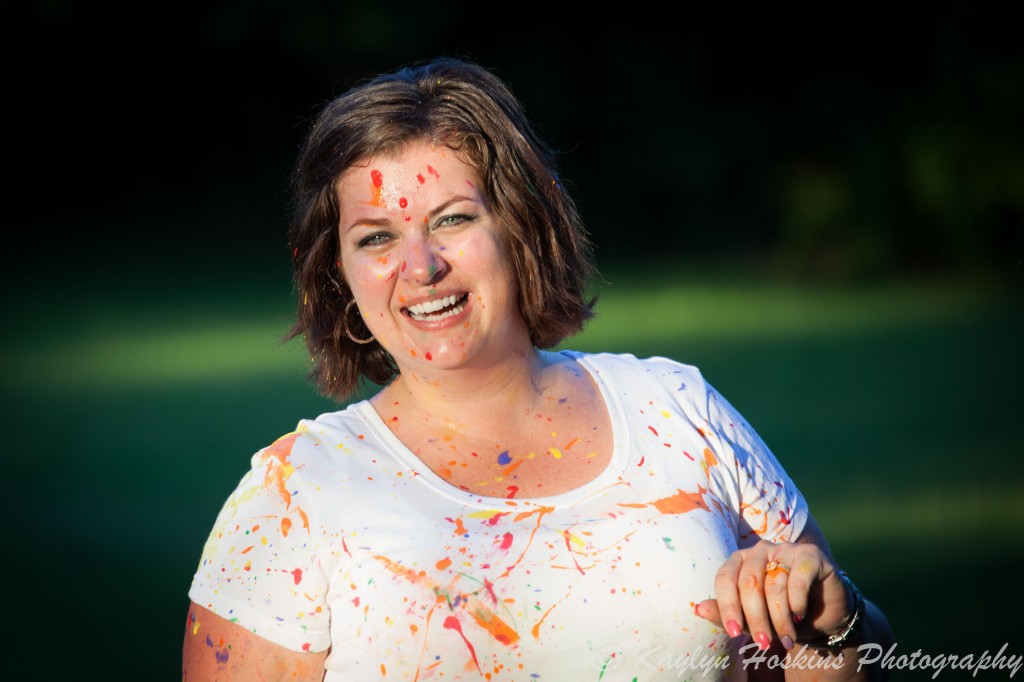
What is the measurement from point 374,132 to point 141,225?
10206 millimetres

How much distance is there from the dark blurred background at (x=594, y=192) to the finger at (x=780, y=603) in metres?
4.34

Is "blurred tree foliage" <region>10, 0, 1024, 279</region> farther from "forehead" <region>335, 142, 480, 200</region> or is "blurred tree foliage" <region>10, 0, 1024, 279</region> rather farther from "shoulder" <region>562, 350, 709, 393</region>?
"forehead" <region>335, 142, 480, 200</region>

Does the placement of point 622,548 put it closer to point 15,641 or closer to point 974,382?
point 15,641

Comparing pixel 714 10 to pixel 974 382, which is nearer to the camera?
pixel 974 382

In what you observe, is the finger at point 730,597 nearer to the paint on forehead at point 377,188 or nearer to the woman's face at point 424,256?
the woman's face at point 424,256

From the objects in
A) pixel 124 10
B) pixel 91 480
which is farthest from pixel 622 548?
pixel 124 10

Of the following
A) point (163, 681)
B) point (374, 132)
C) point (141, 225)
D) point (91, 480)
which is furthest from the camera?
point (141, 225)

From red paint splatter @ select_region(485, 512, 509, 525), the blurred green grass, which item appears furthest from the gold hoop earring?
the blurred green grass

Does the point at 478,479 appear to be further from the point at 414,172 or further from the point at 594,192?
the point at 594,192

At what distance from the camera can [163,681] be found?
3.41 meters

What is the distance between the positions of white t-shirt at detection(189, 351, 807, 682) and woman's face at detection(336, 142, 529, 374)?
0.16 metres

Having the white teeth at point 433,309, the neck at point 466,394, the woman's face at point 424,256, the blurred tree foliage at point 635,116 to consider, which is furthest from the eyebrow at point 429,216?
the blurred tree foliage at point 635,116

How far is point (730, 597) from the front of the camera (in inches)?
55.2

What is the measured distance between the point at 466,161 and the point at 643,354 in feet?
19.6
